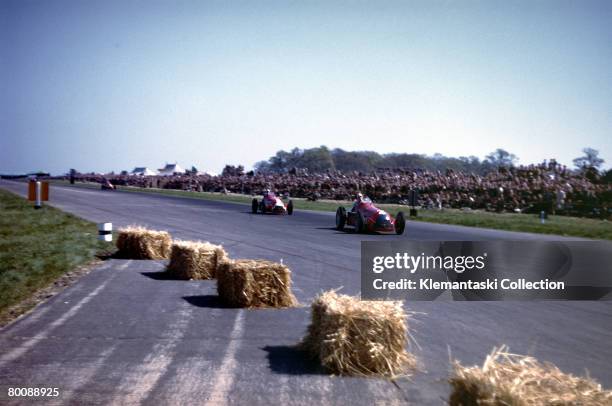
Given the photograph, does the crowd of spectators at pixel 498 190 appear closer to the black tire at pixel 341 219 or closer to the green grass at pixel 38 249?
the black tire at pixel 341 219

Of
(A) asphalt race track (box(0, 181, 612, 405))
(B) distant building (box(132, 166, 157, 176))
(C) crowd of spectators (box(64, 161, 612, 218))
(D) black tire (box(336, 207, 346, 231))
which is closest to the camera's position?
(A) asphalt race track (box(0, 181, 612, 405))

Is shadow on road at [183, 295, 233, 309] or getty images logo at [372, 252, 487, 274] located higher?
getty images logo at [372, 252, 487, 274]

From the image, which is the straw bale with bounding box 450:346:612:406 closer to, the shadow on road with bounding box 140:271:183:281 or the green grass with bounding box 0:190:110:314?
the green grass with bounding box 0:190:110:314

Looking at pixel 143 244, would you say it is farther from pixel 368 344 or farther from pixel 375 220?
pixel 368 344

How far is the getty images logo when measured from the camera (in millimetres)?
14091

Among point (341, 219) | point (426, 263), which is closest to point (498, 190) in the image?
point (341, 219)

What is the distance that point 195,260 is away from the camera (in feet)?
40.6

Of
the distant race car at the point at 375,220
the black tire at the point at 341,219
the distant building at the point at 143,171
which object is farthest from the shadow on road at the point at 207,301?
the distant building at the point at 143,171

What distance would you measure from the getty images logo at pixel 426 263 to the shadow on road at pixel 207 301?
12.5 feet

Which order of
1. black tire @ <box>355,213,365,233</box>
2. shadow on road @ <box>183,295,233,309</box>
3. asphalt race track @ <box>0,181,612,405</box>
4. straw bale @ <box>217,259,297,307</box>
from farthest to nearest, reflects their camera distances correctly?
black tire @ <box>355,213,365,233</box> → shadow on road @ <box>183,295,233,309</box> → straw bale @ <box>217,259,297,307</box> → asphalt race track @ <box>0,181,612,405</box>

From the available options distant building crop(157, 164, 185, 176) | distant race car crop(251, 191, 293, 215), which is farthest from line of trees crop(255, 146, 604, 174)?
distant race car crop(251, 191, 293, 215)

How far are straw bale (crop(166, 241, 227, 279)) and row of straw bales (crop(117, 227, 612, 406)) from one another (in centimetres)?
2

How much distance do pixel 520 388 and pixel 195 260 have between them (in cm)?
927

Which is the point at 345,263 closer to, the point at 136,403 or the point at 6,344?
the point at 6,344
